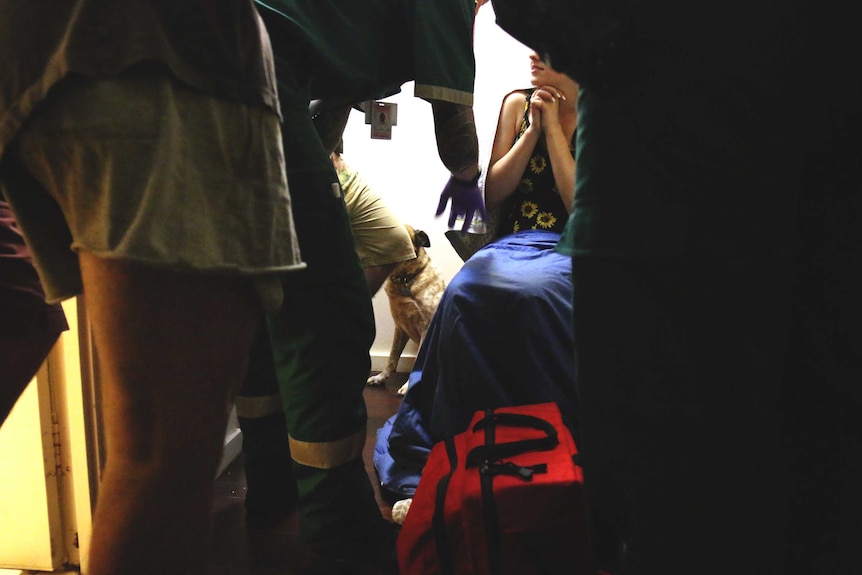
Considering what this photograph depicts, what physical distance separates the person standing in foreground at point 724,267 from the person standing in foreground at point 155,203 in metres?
0.26

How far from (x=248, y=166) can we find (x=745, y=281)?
1.38 feet

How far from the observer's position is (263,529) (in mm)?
1273

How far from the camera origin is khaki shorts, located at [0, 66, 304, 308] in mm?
454

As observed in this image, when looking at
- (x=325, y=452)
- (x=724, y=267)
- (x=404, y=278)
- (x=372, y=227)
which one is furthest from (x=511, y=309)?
(x=404, y=278)

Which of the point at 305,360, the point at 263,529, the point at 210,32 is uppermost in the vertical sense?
the point at 210,32

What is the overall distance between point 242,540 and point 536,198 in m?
1.11

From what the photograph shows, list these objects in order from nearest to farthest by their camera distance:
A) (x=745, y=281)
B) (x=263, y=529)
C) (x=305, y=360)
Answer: (x=745, y=281) < (x=305, y=360) < (x=263, y=529)

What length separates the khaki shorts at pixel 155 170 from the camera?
454mm

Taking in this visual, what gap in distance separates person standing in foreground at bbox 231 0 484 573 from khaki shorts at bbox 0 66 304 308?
43 centimetres

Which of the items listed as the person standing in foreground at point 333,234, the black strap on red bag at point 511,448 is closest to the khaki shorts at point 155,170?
the person standing in foreground at point 333,234

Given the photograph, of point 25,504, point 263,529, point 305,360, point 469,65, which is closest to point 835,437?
point 305,360

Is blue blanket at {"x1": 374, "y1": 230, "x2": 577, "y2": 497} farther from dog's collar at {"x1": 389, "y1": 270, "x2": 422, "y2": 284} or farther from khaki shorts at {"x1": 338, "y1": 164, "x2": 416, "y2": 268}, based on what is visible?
dog's collar at {"x1": 389, "y1": 270, "x2": 422, "y2": 284}

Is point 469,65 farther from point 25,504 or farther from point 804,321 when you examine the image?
point 25,504

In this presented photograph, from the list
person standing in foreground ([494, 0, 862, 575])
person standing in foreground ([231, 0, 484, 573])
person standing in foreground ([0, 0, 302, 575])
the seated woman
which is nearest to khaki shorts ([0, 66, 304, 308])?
person standing in foreground ([0, 0, 302, 575])
